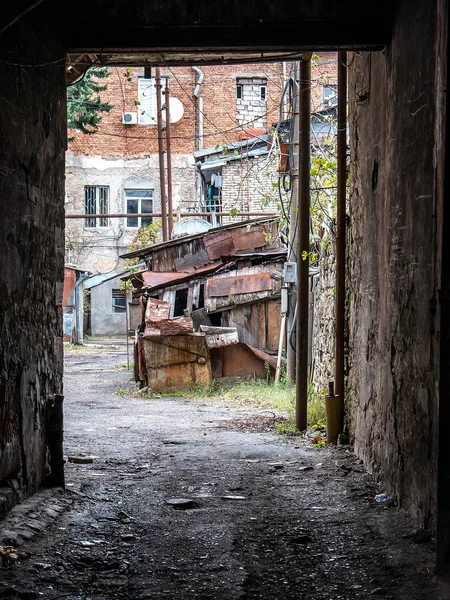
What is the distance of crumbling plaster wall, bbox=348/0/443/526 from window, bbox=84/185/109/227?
27.0 meters

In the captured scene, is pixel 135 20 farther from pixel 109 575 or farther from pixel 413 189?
pixel 109 575

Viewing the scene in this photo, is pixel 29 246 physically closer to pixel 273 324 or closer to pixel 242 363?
pixel 242 363

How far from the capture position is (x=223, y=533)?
4.70 m

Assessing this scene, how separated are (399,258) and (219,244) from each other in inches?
461

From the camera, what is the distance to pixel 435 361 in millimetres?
4250

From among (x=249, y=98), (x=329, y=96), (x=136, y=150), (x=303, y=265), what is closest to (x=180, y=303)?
(x=303, y=265)

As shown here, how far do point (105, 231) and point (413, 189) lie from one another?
96.5ft

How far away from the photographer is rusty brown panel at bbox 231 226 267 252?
1667 centimetres

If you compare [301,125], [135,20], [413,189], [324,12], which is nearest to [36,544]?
[413,189]

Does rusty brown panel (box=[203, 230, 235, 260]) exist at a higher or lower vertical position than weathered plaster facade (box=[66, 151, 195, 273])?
lower

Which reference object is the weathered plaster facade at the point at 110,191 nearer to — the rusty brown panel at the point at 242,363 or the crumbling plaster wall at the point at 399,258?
the rusty brown panel at the point at 242,363

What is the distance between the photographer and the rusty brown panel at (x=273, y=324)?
14742mm

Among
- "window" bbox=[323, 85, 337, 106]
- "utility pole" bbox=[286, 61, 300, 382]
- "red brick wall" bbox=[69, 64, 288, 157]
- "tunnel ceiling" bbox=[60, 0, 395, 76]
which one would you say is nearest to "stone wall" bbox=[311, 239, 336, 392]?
"utility pole" bbox=[286, 61, 300, 382]

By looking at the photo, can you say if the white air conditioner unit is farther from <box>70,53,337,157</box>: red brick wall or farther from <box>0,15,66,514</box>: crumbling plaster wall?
<box>0,15,66,514</box>: crumbling plaster wall
